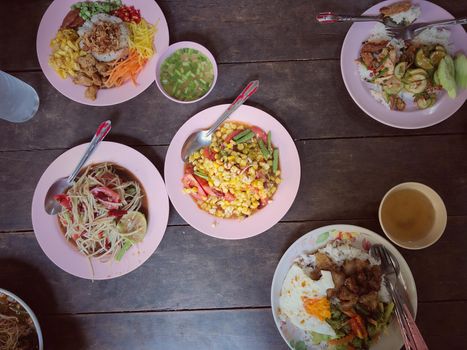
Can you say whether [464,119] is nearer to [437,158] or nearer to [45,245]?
[437,158]

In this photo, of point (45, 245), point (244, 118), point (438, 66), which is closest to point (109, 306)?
point (45, 245)

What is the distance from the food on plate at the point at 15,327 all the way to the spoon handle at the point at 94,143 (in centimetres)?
72

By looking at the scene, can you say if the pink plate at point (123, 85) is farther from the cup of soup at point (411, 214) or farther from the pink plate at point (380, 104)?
the cup of soup at point (411, 214)

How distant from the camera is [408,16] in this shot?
2113 millimetres

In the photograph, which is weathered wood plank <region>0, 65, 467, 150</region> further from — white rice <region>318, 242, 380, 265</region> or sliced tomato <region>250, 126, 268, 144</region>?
white rice <region>318, 242, 380, 265</region>

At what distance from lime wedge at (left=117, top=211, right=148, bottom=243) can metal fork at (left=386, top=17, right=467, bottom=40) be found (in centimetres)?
165

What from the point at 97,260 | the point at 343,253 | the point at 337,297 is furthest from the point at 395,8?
the point at 97,260

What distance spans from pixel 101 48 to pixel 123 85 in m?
0.22

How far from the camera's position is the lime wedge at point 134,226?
209cm

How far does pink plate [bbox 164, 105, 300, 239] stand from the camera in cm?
209

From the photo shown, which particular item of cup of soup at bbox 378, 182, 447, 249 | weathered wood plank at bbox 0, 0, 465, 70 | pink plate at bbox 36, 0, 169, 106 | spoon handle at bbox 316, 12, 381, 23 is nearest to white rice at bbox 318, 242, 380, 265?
cup of soup at bbox 378, 182, 447, 249

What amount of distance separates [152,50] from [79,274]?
125cm

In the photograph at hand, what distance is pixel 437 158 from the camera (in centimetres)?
224

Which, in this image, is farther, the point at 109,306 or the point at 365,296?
the point at 109,306
